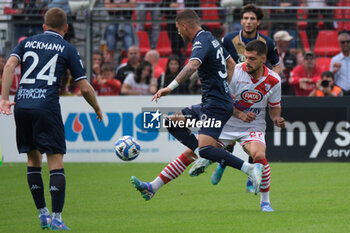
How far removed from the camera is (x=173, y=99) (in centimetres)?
1456

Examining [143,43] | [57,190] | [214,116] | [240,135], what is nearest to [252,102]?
[240,135]

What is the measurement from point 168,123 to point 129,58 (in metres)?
6.72

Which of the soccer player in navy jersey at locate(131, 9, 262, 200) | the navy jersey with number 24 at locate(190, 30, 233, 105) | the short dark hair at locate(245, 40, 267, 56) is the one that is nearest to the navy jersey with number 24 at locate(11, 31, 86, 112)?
the soccer player in navy jersey at locate(131, 9, 262, 200)

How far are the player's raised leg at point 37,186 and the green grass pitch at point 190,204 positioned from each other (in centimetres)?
16

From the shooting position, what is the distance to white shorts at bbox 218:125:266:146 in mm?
8527

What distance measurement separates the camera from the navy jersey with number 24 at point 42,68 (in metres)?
6.79

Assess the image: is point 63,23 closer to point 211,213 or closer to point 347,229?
point 211,213

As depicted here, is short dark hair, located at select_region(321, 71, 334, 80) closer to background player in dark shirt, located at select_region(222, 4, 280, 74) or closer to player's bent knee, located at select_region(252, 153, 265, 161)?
background player in dark shirt, located at select_region(222, 4, 280, 74)

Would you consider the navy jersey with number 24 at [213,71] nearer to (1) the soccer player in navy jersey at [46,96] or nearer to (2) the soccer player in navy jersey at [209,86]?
(2) the soccer player in navy jersey at [209,86]

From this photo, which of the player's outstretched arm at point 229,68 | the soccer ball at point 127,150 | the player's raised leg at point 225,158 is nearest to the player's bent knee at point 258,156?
the player's raised leg at point 225,158

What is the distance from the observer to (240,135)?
8.64m

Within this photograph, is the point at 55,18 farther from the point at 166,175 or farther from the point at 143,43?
the point at 143,43

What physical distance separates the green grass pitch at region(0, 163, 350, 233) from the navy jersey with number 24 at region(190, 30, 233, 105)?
132 centimetres

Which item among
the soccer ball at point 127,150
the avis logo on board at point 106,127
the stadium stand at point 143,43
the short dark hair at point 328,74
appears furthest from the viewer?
the stadium stand at point 143,43
